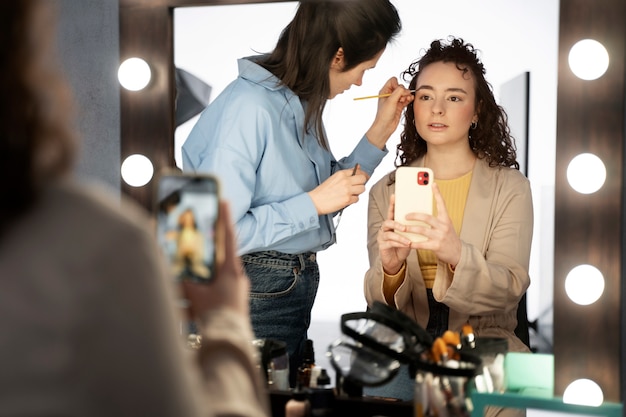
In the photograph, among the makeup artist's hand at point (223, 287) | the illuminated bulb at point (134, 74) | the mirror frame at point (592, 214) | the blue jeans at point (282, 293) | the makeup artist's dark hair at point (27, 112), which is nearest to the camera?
the makeup artist's dark hair at point (27, 112)

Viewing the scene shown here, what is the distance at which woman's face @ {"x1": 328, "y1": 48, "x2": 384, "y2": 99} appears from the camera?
133cm

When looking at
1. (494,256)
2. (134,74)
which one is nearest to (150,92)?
(134,74)

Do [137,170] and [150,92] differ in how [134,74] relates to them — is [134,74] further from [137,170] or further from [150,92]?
[137,170]

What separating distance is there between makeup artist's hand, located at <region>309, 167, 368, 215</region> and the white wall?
0.07 ft

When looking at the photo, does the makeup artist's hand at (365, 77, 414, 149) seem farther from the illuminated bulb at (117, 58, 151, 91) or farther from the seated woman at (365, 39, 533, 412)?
the illuminated bulb at (117, 58, 151, 91)

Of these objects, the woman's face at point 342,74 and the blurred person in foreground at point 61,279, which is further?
the woman's face at point 342,74

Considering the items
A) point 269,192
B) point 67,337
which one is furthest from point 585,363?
point 67,337

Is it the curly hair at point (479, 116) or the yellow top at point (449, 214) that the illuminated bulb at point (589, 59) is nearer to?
the curly hair at point (479, 116)

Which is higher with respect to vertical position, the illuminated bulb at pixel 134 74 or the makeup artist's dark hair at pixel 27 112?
the illuminated bulb at pixel 134 74

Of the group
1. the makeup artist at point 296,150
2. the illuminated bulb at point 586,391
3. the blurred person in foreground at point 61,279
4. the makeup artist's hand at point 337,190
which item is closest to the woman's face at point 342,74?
the makeup artist at point 296,150

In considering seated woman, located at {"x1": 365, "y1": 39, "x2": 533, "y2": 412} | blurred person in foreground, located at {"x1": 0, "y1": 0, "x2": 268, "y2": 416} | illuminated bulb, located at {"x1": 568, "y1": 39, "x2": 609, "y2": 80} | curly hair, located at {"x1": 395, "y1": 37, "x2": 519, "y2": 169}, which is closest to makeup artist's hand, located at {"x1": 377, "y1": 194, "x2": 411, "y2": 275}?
seated woman, located at {"x1": 365, "y1": 39, "x2": 533, "y2": 412}

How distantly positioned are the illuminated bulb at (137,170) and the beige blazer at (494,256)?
0.53 meters

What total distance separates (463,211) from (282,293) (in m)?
0.34

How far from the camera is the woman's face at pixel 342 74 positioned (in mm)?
1329
